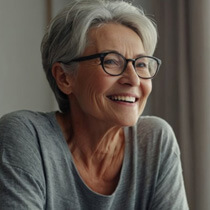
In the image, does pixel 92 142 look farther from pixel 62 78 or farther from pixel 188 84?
pixel 188 84

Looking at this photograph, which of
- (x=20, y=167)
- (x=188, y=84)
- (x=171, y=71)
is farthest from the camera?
(x=171, y=71)

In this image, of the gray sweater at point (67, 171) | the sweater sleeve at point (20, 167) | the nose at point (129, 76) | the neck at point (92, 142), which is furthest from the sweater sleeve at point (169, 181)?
the sweater sleeve at point (20, 167)

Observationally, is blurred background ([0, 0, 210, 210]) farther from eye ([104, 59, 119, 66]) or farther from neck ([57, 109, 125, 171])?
eye ([104, 59, 119, 66])

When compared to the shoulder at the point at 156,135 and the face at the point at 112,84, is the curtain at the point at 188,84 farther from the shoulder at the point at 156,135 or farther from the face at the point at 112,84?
the face at the point at 112,84

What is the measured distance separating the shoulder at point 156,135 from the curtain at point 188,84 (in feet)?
1.80

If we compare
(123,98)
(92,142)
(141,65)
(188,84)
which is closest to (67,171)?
(92,142)

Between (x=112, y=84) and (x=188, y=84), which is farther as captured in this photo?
(x=188, y=84)

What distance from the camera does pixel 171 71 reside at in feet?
7.56

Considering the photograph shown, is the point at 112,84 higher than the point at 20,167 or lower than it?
higher

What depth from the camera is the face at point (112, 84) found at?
137 centimetres

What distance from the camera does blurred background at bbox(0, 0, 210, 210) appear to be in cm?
210

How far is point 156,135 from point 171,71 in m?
0.81

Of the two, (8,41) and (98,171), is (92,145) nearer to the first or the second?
(98,171)

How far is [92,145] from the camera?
1.48 metres
